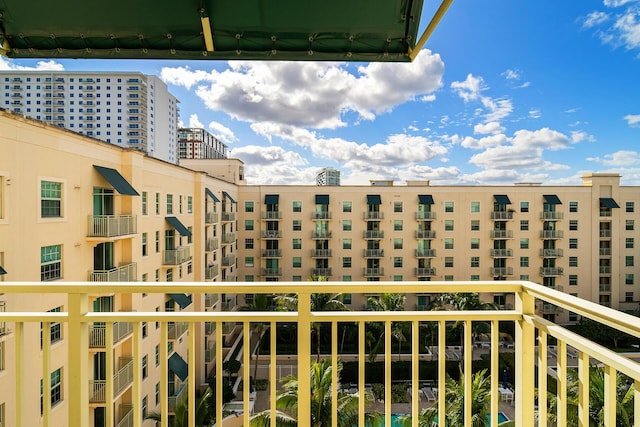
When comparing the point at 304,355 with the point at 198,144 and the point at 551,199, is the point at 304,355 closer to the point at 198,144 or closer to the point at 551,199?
the point at 551,199

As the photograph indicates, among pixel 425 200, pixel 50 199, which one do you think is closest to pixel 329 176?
pixel 425 200

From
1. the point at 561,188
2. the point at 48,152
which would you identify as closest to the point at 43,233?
the point at 48,152

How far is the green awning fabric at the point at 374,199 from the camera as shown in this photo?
28062 mm

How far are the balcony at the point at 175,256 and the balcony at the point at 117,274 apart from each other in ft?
8.82

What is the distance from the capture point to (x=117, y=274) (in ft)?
37.9

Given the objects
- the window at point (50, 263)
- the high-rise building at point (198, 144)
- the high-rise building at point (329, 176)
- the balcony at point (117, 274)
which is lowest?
the balcony at point (117, 274)

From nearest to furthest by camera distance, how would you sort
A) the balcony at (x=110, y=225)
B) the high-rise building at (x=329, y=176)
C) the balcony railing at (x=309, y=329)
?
the balcony railing at (x=309, y=329)
the balcony at (x=110, y=225)
the high-rise building at (x=329, y=176)

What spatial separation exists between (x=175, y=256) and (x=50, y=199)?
23.8 feet

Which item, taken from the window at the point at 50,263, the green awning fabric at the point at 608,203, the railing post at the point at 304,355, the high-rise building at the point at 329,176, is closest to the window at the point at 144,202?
the window at the point at 50,263

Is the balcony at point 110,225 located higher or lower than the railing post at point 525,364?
higher

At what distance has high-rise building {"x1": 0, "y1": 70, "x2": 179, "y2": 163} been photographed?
80125 mm

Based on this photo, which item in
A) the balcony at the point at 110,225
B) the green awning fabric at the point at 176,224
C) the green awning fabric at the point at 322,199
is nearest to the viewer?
the balcony at the point at 110,225

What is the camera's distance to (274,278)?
28.3 m

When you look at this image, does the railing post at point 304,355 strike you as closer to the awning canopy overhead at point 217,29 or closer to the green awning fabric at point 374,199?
the awning canopy overhead at point 217,29
